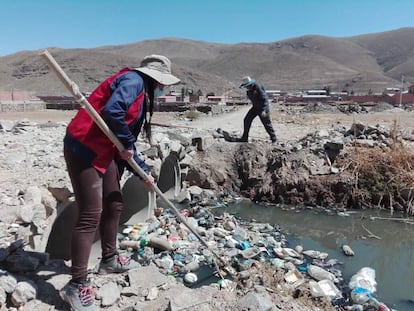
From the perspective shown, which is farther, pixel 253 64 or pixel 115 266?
pixel 253 64

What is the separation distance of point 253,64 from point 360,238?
95663 millimetres

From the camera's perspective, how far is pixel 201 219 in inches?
227

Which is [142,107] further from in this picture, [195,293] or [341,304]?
[341,304]

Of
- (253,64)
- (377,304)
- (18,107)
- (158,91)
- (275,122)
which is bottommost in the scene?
(377,304)

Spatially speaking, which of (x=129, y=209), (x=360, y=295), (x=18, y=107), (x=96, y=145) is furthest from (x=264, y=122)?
(x=18, y=107)

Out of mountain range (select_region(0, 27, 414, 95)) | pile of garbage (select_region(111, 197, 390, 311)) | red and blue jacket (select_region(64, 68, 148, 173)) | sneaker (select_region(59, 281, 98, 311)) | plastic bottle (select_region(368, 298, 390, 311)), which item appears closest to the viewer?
red and blue jacket (select_region(64, 68, 148, 173))

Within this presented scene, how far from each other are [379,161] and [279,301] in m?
4.89

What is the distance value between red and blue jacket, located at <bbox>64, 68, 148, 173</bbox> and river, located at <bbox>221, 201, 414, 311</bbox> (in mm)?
2957

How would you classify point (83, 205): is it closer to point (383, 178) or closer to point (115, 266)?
point (115, 266)

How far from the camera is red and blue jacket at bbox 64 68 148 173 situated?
2468mm

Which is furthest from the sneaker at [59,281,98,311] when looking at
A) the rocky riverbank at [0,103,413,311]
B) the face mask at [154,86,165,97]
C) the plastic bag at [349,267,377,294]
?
the plastic bag at [349,267,377,294]

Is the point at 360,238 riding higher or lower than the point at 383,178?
lower

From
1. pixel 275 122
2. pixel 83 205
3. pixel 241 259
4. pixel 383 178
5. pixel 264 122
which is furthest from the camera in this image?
pixel 275 122

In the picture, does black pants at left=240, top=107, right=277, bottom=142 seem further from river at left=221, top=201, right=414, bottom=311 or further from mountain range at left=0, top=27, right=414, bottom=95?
mountain range at left=0, top=27, right=414, bottom=95
